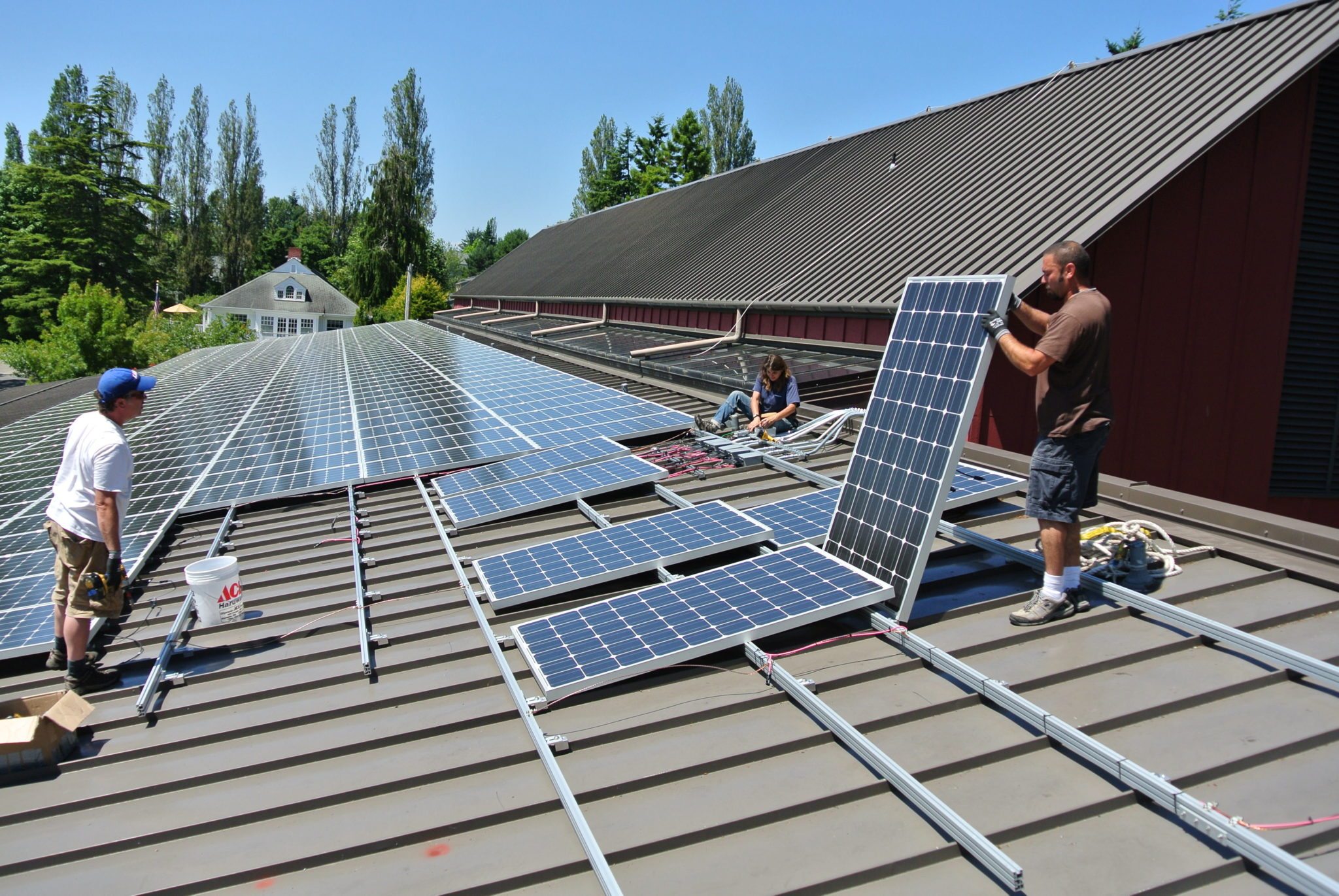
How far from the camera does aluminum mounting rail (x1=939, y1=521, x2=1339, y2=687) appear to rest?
4.21 m

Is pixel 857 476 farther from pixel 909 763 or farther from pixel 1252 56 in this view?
pixel 1252 56

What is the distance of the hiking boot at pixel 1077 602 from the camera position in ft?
17.3

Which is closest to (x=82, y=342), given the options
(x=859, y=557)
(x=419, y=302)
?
(x=419, y=302)

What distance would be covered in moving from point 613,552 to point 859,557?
184 cm

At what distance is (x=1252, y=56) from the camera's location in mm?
12930

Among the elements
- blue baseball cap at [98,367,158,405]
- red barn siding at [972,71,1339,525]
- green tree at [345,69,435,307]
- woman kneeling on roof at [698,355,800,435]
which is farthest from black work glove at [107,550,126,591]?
green tree at [345,69,435,307]

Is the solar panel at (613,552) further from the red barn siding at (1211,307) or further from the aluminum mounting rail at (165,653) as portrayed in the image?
the red barn siding at (1211,307)

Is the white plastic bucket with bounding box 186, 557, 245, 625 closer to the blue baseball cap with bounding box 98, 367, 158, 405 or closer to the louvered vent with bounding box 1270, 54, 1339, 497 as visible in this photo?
the blue baseball cap with bounding box 98, 367, 158, 405

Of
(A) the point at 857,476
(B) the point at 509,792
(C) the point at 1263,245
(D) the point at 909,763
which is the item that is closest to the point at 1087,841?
(D) the point at 909,763

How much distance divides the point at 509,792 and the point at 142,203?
88900mm

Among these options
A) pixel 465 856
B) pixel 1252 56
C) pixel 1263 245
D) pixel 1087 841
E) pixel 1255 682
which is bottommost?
pixel 465 856

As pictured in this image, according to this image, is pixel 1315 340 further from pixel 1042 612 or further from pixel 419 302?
pixel 419 302

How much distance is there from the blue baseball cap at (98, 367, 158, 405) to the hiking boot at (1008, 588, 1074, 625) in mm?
5520

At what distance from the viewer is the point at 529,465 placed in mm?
9547
